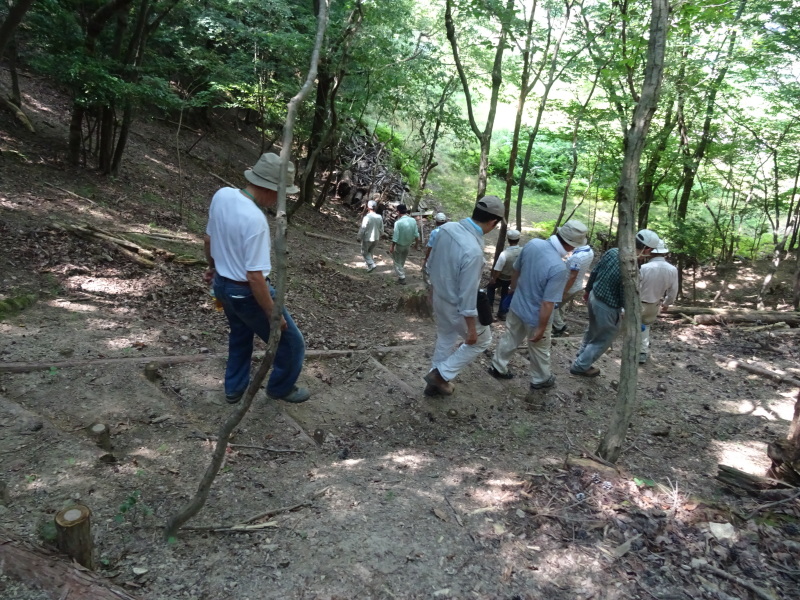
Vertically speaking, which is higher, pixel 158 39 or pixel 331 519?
pixel 158 39

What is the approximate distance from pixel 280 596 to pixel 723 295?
15930 mm

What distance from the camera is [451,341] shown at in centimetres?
528

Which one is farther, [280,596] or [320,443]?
[320,443]

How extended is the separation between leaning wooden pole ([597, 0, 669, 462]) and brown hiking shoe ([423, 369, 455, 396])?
74.3 inches

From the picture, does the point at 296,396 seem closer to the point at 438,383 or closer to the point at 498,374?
the point at 438,383

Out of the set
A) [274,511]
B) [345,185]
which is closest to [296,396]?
[274,511]

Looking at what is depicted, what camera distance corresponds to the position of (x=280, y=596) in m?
2.55

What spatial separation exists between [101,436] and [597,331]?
205 inches

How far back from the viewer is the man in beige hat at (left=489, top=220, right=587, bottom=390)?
5254 millimetres

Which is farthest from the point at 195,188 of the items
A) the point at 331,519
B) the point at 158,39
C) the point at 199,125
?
Answer: the point at 331,519

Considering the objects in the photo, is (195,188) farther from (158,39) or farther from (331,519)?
(331,519)

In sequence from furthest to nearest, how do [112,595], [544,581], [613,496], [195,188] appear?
[195,188] < [613,496] < [544,581] < [112,595]

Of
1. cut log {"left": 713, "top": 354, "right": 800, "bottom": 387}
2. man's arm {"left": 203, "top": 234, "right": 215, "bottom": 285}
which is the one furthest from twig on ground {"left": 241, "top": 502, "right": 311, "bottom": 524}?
cut log {"left": 713, "top": 354, "right": 800, "bottom": 387}

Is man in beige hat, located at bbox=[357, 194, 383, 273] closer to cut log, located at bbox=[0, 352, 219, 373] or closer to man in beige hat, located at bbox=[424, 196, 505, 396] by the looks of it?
cut log, located at bbox=[0, 352, 219, 373]
